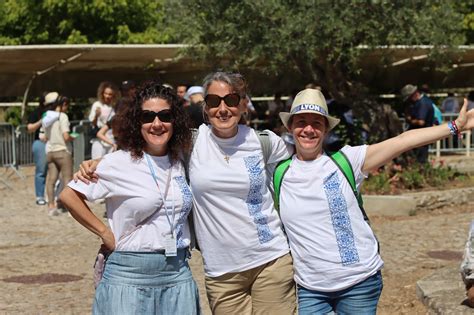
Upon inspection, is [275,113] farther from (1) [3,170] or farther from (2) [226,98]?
(2) [226,98]

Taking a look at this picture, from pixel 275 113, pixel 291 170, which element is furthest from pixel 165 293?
pixel 275 113

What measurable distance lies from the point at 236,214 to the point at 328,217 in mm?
458

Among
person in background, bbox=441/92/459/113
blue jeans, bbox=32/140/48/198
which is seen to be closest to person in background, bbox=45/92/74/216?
blue jeans, bbox=32/140/48/198

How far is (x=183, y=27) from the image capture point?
51.5ft

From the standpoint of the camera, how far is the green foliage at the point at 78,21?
30.5 meters

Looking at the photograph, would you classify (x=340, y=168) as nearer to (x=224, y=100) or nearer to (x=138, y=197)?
(x=224, y=100)

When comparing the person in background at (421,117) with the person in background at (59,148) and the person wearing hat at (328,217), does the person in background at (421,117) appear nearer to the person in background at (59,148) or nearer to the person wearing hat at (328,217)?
the person in background at (59,148)

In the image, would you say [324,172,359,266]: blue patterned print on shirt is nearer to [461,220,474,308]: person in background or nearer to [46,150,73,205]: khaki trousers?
[461,220,474,308]: person in background

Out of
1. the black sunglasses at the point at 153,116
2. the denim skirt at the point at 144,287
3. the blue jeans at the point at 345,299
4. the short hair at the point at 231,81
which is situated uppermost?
the short hair at the point at 231,81

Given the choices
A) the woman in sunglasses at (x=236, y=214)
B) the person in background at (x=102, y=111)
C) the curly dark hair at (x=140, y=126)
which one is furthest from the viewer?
the person in background at (x=102, y=111)

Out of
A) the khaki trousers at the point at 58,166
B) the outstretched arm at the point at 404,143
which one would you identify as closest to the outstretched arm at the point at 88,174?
the outstretched arm at the point at 404,143

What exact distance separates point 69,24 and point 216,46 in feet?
54.2

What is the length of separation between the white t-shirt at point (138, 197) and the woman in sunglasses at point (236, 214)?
0.18 metres

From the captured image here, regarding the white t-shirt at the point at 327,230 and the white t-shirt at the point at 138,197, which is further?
the white t-shirt at the point at 327,230
